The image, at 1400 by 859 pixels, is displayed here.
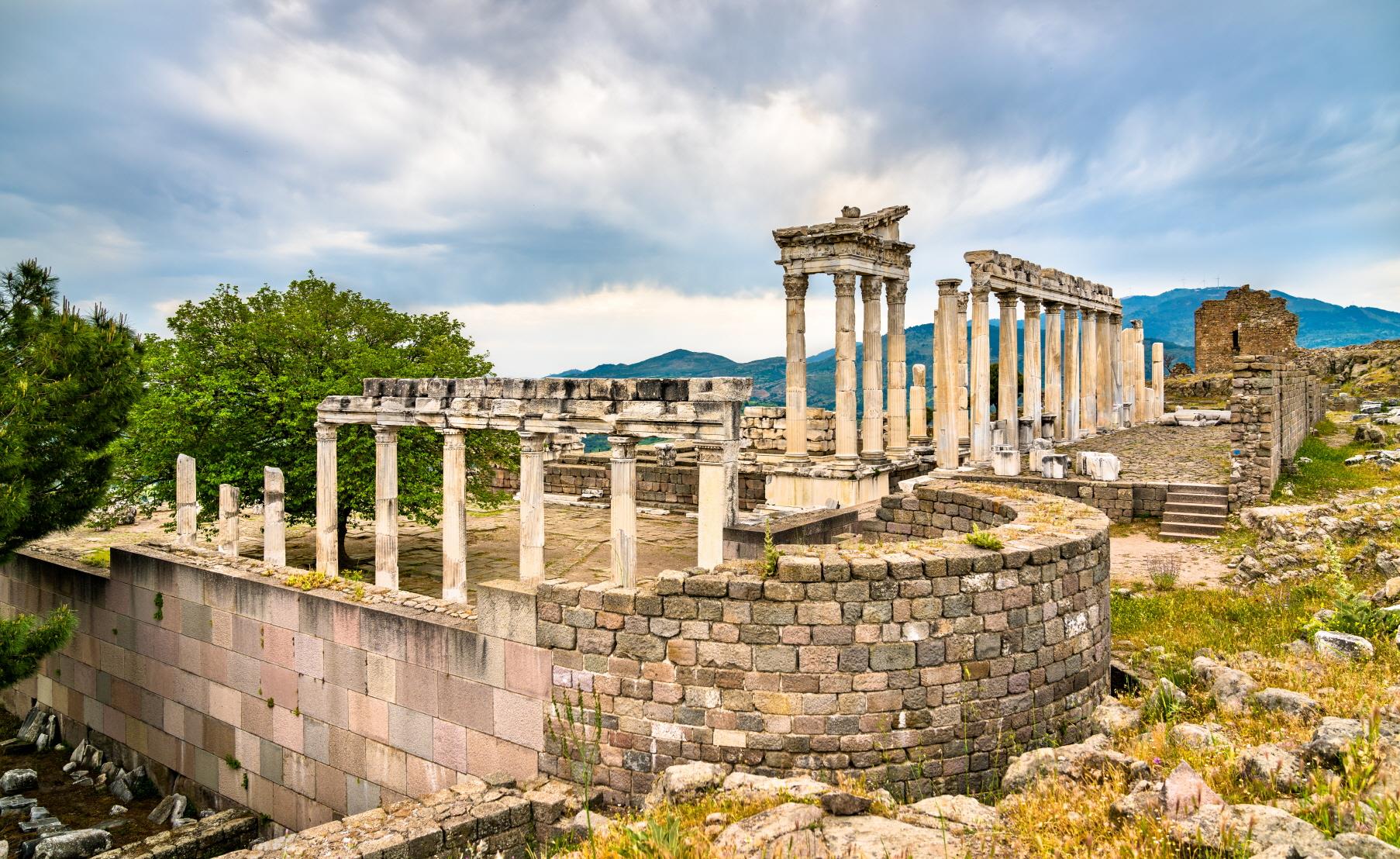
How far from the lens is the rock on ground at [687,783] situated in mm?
6652

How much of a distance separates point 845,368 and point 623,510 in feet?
32.0

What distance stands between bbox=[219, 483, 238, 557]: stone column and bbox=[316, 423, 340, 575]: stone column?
1.43 metres

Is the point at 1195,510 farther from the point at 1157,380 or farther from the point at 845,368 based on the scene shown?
the point at 1157,380

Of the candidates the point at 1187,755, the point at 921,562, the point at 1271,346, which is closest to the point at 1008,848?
the point at 1187,755

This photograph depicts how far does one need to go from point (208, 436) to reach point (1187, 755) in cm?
1599

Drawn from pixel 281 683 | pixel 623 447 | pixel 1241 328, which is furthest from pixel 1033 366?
pixel 1241 328

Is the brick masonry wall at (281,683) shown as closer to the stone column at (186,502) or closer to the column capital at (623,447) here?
the stone column at (186,502)

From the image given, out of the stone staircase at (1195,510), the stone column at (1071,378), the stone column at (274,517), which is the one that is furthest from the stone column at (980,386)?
the stone column at (274,517)

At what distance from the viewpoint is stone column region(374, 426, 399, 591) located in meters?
13.8

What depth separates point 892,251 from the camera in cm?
2125

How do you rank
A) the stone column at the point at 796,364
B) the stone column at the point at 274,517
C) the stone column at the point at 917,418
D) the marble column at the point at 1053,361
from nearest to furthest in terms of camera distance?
the stone column at the point at 274,517 → the stone column at the point at 796,364 → the stone column at the point at 917,418 → the marble column at the point at 1053,361

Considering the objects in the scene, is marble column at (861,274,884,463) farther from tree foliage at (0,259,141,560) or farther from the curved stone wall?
tree foliage at (0,259,141,560)

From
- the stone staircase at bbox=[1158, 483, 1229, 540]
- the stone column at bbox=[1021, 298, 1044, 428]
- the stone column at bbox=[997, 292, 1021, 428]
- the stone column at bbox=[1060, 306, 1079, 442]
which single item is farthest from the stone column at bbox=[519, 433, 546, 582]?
the stone column at bbox=[1060, 306, 1079, 442]

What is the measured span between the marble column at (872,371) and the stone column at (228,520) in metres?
13.8
